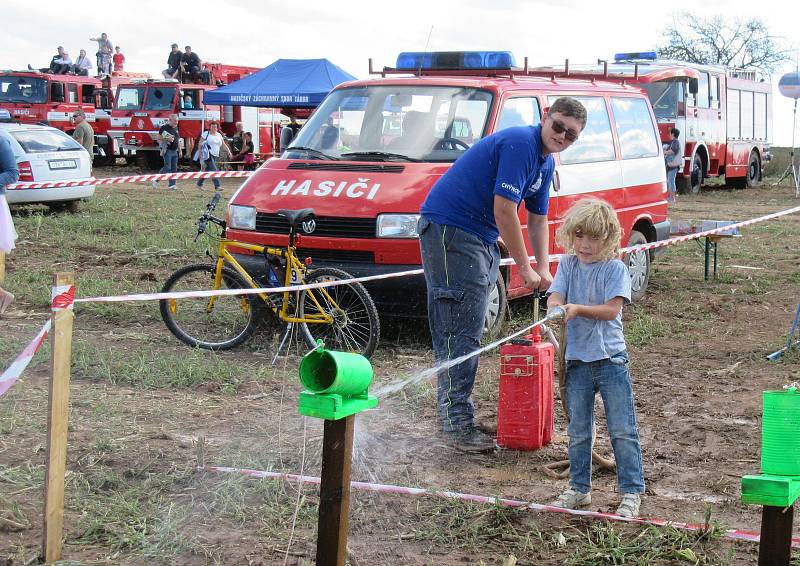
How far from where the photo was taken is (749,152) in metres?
28.5

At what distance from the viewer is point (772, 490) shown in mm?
3066

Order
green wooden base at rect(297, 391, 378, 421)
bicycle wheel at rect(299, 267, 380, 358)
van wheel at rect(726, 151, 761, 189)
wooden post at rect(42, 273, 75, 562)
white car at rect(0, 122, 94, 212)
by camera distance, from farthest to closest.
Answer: van wheel at rect(726, 151, 761, 189) → white car at rect(0, 122, 94, 212) → bicycle wheel at rect(299, 267, 380, 358) → wooden post at rect(42, 273, 75, 562) → green wooden base at rect(297, 391, 378, 421)

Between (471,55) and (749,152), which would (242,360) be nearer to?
(471,55)

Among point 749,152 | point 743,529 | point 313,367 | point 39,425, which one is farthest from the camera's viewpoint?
point 749,152

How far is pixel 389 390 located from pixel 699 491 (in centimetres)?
213

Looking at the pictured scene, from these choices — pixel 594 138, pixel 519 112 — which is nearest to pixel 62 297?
pixel 519 112

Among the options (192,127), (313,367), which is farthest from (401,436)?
(192,127)

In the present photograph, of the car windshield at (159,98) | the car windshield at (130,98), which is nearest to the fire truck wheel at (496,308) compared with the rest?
the car windshield at (159,98)

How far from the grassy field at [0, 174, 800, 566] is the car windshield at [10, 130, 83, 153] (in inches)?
274

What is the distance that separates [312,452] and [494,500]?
1.11 metres

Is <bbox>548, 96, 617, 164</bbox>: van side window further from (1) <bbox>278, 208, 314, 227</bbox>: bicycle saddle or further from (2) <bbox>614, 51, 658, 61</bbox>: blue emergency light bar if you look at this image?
(2) <bbox>614, 51, 658, 61</bbox>: blue emergency light bar

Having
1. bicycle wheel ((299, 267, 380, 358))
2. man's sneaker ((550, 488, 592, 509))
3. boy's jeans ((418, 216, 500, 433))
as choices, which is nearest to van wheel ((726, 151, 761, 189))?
bicycle wheel ((299, 267, 380, 358))

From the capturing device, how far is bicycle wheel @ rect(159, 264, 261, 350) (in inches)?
301

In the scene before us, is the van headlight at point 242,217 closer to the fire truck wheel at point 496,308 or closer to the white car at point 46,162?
the fire truck wheel at point 496,308
